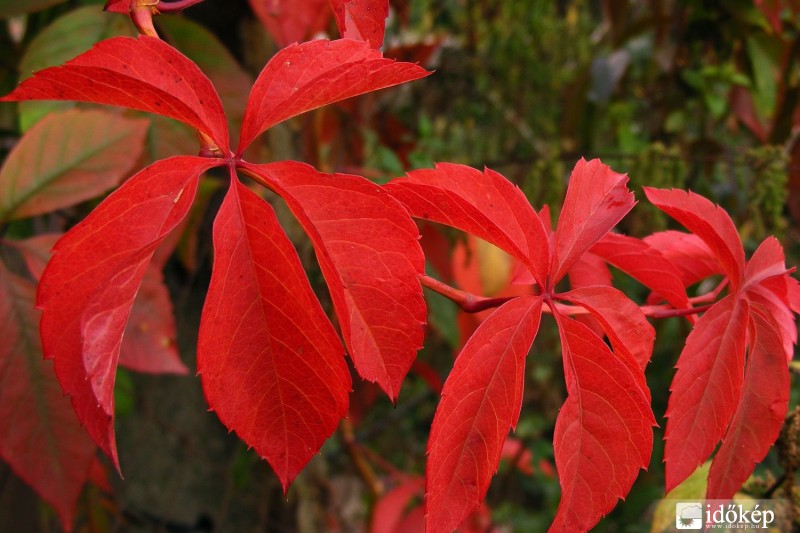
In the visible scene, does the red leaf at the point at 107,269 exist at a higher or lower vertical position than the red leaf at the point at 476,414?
higher

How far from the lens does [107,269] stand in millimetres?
393

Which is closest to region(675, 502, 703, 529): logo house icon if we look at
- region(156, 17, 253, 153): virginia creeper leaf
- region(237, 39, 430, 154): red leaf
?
region(237, 39, 430, 154): red leaf

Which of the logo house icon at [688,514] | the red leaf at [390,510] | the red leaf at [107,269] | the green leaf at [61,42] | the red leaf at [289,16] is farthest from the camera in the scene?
the red leaf at [390,510]

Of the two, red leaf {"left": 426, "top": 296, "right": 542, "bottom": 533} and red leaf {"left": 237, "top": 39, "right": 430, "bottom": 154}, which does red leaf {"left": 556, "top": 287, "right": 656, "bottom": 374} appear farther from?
red leaf {"left": 237, "top": 39, "right": 430, "bottom": 154}

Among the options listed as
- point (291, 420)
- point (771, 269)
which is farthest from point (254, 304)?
point (771, 269)

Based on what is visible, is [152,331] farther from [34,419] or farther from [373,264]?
[373,264]

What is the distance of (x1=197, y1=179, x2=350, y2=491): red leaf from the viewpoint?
401 millimetres

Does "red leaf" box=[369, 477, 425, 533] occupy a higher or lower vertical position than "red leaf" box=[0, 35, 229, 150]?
lower

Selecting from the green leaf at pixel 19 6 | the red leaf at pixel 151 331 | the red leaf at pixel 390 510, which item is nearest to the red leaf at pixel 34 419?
the red leaf at pixel 151 331

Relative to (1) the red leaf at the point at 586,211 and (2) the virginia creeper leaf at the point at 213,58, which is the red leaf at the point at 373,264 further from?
(2) the virginia creeper leaf at the point at 213,58

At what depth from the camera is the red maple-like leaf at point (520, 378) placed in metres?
0.40

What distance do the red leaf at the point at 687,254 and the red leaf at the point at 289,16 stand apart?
38cm

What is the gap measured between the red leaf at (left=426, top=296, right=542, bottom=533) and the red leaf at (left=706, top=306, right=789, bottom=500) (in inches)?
5.8

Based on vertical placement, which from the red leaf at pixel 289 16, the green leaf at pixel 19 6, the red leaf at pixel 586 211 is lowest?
the red leaf at pixel 586 211
